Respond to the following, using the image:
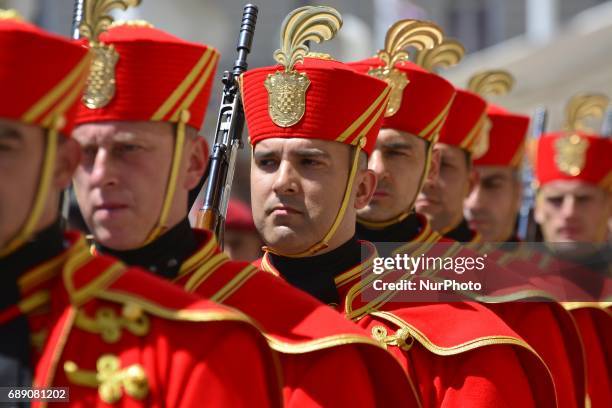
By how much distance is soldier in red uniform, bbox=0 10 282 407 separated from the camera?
11.6 feet

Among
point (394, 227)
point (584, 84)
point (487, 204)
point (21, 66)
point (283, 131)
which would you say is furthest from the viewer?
point (584, 84)

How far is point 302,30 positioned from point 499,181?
11.3ft

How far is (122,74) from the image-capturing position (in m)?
4.46

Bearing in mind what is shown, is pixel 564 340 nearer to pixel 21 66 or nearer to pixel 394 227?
pixel 394 227

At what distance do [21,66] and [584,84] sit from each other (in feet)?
53.8

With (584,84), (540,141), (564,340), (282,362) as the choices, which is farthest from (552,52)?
(282,362)

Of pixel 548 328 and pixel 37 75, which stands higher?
pixel 37 75

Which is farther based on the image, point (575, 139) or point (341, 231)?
point (575, 139)

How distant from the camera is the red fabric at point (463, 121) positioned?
719cm

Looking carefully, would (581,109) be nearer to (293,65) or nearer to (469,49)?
(293,65)

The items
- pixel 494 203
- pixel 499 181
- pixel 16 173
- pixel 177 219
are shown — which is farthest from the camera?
pixel 499 181

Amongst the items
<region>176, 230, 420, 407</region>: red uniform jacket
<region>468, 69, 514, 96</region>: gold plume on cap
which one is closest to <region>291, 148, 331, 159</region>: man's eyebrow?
<region>176, 230, 420, 407</region>: red uniform jacket

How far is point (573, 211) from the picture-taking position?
29.0 ft

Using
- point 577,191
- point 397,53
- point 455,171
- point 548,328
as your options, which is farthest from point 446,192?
point 577,191
